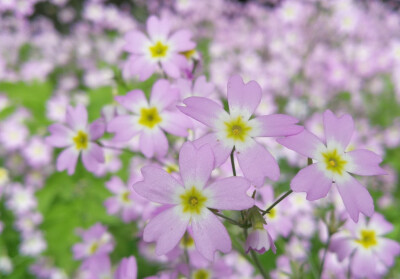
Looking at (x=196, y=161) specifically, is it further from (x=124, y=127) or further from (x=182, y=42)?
(x=182, y=42)

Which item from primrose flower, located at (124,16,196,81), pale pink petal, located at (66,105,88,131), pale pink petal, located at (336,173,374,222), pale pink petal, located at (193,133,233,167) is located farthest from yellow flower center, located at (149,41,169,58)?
pale pink petal, located at (336,173,374,222)

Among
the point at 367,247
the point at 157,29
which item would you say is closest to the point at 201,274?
the point at 367,247

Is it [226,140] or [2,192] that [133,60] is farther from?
[2,192]

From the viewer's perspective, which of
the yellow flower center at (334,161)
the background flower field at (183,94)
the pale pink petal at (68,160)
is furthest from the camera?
the background flower field at (183,94)

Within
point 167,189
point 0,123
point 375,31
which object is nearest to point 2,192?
point 0,123

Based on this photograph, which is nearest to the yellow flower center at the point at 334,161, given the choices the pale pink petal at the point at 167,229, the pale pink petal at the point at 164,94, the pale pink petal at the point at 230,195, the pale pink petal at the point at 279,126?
the pale pink petal at the point at 279,126

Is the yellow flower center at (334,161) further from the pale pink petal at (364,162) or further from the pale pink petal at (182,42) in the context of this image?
the pale pink petal at (182,42)

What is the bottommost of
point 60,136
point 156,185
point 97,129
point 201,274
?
point 201,274
